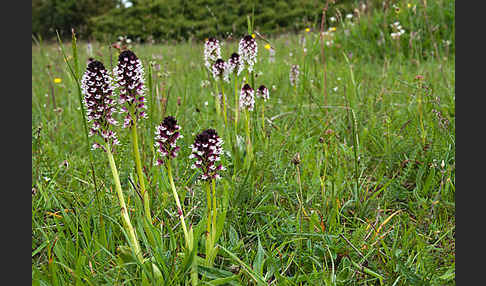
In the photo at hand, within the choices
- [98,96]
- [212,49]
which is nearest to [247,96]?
[212,49]

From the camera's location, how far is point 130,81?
1.45 meters

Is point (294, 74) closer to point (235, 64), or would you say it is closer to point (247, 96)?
point (235, 64)

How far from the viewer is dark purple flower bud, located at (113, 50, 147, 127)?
4.64 feet

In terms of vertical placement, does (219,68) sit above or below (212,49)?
below

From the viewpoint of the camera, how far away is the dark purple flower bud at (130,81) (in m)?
1.41

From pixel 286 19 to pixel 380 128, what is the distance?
11023mm

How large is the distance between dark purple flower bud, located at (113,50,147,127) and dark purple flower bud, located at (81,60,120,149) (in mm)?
44

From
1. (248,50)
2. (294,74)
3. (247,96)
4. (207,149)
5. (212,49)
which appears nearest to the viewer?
(207,149)

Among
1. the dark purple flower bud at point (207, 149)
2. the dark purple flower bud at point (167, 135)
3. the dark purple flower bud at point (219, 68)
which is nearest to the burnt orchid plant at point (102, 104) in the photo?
the dark purple flower bud at point (167, 135)

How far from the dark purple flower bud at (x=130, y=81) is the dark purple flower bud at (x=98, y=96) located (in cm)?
4

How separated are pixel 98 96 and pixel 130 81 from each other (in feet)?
0.45

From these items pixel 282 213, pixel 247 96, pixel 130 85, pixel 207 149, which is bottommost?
pixel 282 213

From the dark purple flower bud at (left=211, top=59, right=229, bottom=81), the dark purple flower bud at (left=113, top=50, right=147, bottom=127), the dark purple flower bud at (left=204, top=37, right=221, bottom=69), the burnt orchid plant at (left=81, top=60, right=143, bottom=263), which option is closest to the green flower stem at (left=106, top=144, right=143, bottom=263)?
the burnt orchid plant at (left=81, top=60, right=143, bottom=263)

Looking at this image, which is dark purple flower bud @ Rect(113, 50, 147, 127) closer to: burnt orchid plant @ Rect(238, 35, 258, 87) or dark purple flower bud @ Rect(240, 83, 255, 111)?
dark purple flower bud @ Rect(240, 83, 255, 111)
